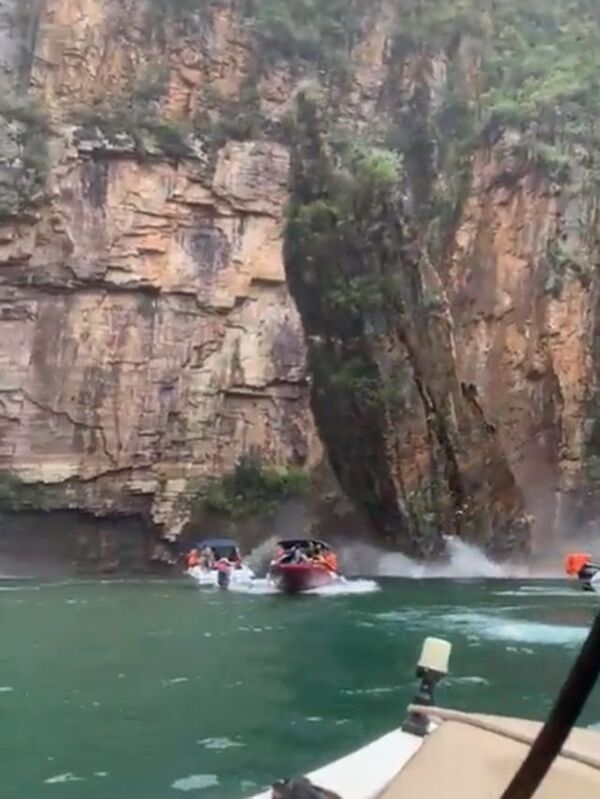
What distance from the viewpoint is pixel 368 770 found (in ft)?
17.2

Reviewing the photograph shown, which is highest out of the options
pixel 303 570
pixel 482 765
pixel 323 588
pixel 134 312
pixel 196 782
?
pixel 134 312

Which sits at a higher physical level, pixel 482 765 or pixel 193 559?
pixel 482 765

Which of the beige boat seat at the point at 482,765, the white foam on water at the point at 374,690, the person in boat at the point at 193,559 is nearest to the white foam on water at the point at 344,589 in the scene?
the person in boat at the point at 193,559

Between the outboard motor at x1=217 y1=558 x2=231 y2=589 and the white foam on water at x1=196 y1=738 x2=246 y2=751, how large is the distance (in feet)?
64.2

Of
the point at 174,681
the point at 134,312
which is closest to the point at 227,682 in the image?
the point at 174,681

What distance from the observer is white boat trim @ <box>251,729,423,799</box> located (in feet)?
16.1

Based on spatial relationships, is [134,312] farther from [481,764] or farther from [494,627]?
[481,764]

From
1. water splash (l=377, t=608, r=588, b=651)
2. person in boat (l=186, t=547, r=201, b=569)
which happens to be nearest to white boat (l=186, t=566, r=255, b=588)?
person in boat (l=186, t=547, r=201, b=569)

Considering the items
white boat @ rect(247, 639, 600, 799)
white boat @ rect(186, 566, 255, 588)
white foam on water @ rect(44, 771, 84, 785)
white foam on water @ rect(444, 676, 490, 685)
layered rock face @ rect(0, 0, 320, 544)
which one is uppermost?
layered rock face @ rect(0, 0, 320, 544)

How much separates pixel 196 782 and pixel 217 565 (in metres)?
23.0

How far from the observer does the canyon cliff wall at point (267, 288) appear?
3703 centimetres

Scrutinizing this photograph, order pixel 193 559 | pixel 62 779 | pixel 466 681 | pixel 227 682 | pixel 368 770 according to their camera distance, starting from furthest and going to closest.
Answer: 1. pixel 193 559
2. pixel 227 682
3. pixel 466 681
4. pixel 62 779
5. pixel 368 770

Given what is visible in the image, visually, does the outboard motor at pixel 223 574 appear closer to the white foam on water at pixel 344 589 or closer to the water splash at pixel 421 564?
the white foam on water at pixel 344 589

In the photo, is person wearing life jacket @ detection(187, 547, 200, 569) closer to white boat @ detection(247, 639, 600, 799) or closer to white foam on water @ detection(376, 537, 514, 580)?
white foam on water @ detection(376, 537, 514, 580)
